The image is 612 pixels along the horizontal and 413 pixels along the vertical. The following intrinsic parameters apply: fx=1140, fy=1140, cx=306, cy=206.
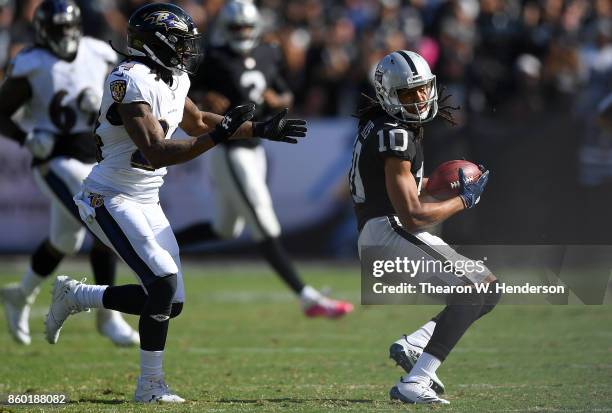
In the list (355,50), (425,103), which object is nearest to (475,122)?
(355,50)

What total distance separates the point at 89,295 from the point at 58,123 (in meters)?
2.14

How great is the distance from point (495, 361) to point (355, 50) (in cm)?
766

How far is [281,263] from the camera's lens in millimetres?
8617

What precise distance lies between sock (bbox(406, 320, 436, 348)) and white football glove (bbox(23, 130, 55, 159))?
9.63ft

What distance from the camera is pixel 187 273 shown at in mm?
11938

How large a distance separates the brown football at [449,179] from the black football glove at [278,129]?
27.8 inches

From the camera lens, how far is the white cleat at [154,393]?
5.39 metres

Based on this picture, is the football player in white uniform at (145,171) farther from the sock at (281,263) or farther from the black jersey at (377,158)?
the sock at (281,263)

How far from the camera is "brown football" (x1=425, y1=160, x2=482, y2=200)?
5504 mm

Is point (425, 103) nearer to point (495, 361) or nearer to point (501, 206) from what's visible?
point (495, 361)

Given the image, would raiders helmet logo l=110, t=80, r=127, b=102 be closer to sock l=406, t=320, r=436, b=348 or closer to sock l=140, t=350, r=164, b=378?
sock l=140, t=350, r=164, b=378

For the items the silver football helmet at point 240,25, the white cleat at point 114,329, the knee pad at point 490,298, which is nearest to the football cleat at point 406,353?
the knee pad at point 490,298

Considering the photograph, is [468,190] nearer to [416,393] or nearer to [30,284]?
[416,393]

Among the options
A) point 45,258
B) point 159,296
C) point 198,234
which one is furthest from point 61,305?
point 198,234
